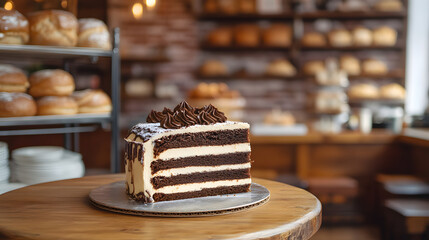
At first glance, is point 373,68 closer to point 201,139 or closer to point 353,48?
point 353,48

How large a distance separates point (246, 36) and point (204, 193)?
4756 mm

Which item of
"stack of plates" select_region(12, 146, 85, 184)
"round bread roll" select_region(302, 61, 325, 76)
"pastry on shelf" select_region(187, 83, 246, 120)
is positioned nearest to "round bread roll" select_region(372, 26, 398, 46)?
"round bread roll" select_region(302, 61, 325, 76)

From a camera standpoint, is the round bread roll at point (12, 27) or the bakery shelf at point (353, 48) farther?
the bakery shelf at point (353, 48)

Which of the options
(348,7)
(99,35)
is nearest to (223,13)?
(348,7)

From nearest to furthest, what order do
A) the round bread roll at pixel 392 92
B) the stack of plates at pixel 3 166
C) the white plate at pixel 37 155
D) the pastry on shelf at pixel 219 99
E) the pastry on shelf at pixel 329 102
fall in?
1. the stack of plates at pixel 3 166
2. the white plate at pixel 37 155
3. the pastry on shelf at pixel 219 99
4. the pastry on shelf at pixel 329 102
5. the round bread roll at pixel 392 92

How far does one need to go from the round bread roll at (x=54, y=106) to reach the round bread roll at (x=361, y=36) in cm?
463

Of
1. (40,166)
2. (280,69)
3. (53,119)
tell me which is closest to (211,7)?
(280,69)

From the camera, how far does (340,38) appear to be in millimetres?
5934

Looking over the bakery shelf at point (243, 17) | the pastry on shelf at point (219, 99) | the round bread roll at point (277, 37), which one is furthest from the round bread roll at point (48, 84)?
the round bread roll at point (277, 37)

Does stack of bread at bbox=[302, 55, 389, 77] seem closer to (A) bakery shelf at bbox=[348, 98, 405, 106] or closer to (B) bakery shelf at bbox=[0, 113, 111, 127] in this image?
(A) bakery shelf at bbox=[348, 98, 405, 106]

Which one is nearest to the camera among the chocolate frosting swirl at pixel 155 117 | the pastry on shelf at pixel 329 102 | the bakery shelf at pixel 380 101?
the chocolate frosting swirl at pixel 155 117

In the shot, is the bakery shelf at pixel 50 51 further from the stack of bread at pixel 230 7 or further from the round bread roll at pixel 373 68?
the round bread roll at pixel 373 68

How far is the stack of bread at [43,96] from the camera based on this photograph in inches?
85.2

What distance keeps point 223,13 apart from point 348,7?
1.75 metres
